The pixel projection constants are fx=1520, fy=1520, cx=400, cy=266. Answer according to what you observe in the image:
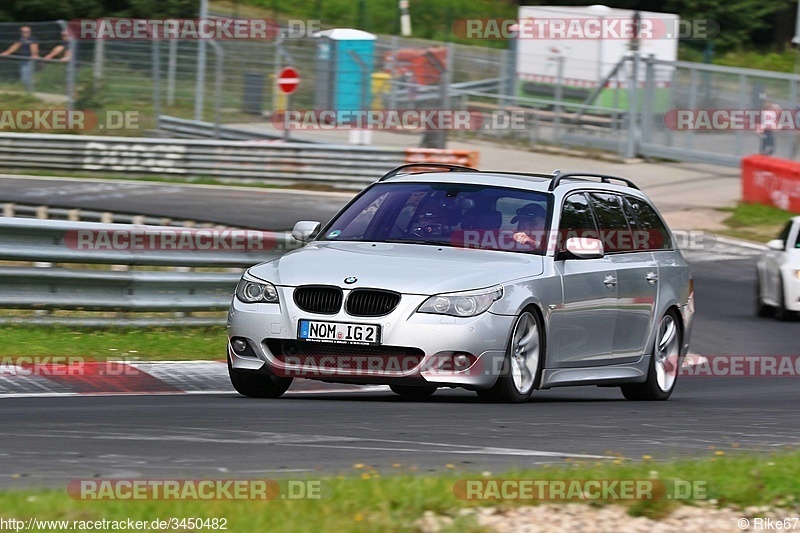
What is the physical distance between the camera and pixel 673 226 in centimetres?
2641

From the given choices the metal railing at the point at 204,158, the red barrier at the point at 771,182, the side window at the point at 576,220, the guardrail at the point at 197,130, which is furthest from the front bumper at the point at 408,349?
the guardrail at the point at 197,130

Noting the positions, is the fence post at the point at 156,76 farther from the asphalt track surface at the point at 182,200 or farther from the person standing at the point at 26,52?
the asphalt track surface at the point at 182,200

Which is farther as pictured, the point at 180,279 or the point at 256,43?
the point at 256,43

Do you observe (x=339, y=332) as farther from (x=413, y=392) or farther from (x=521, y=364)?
(x=413, y=392)

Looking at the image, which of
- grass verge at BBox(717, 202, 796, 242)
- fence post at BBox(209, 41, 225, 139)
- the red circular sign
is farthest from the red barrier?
fence post at BBox(209, 41, 225, 139)

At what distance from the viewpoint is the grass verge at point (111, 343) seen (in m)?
11.3

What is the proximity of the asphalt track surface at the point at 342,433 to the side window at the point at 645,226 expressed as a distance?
126cm

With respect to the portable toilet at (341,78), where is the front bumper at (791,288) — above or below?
below

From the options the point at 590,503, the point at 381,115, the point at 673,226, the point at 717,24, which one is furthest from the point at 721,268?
the point at 717,24

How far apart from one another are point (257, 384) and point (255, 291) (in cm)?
71

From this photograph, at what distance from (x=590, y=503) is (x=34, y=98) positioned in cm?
2714

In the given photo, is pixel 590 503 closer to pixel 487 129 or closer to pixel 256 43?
pixel 256 43

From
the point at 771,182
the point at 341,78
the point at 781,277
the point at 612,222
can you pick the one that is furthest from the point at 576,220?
the point at 341,78

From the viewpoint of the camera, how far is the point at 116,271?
1231 cm
